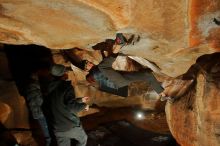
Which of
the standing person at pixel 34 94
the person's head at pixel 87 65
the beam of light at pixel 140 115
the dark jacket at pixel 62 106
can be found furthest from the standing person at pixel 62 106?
the beam of light at pixel 140 115

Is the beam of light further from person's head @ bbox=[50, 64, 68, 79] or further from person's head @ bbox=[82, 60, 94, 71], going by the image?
person's head @ bbox=[50, 64, 68, 79]

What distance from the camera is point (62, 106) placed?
5.14 metres

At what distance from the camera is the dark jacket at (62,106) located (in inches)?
200

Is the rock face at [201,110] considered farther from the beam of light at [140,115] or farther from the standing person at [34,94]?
the standing person at [34,94]

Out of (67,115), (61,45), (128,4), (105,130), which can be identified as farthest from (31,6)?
(105,130)

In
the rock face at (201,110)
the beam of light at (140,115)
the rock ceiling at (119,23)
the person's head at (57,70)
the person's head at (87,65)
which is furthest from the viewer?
the beam of light at (140,115)

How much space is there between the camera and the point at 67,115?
5262 mm

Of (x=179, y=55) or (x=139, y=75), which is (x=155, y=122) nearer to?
(x=139, y=75)

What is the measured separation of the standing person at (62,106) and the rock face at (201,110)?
2113mm

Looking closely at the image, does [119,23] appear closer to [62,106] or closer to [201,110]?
[62,106]

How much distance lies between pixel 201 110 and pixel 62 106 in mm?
2646

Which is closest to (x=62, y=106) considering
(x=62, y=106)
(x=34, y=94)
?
(x=62, y=106)

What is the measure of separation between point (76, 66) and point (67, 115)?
152 centimetres

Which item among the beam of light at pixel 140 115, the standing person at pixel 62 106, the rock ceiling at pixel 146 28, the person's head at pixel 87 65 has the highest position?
the rock ceiling at pixel 146 28
